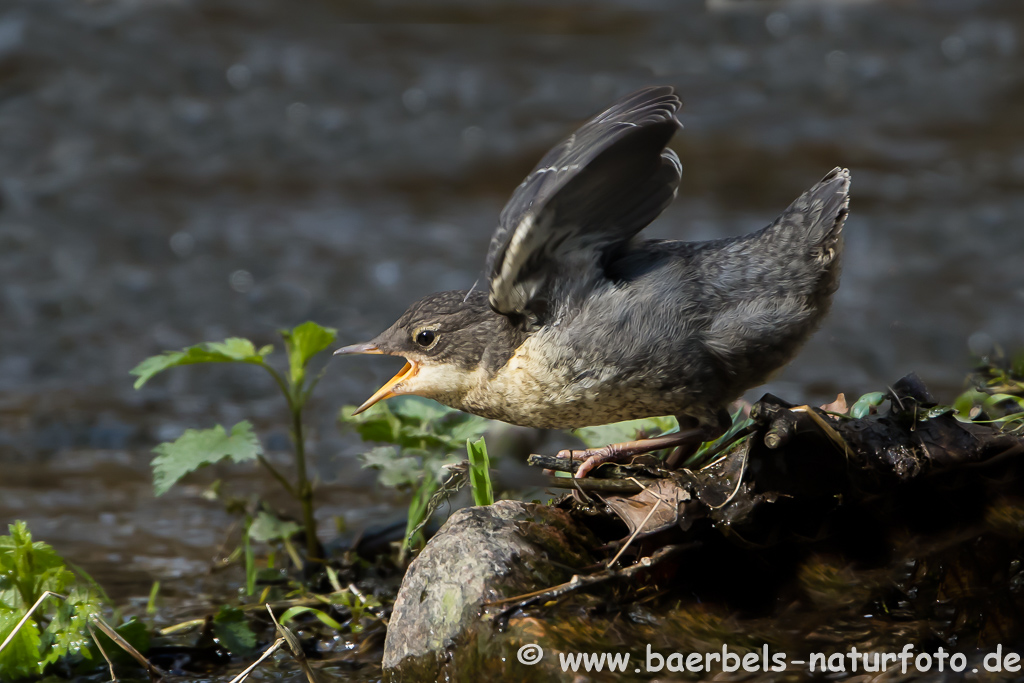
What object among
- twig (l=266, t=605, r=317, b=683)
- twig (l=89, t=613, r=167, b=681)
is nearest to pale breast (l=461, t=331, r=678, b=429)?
twig (l=266, t=605, r=317, b=683)

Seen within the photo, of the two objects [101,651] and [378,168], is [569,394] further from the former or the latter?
[378,168]

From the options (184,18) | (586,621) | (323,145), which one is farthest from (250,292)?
(586,621)

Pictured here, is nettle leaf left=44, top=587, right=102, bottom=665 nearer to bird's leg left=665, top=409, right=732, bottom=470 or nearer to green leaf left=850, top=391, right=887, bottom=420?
bird's leg left=665, top=409, right=732, bottom=470

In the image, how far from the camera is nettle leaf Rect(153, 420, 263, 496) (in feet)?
11.6

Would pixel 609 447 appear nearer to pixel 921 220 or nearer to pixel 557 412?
pixel 557 412

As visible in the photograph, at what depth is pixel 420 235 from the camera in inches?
406

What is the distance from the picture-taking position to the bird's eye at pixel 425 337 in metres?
4.08

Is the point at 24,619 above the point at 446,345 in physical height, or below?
below

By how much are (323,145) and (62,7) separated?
3.86 meters

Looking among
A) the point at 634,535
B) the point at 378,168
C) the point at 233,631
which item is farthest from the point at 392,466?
the point at 378,168

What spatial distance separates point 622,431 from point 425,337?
0.92 meters

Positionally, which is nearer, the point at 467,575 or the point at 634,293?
the point at 467,575

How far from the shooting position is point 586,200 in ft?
11.4

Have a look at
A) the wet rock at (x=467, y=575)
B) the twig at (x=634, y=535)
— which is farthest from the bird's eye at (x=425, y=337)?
the twig at (x=634, y=535)
